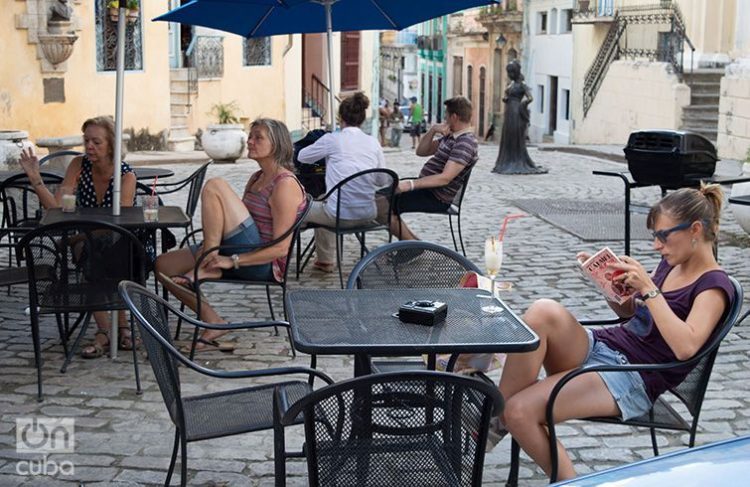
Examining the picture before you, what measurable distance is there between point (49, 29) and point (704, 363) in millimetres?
15082

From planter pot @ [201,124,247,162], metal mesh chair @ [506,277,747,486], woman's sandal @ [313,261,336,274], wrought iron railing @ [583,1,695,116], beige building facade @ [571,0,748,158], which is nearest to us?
metal mesh chair @ [506,277,747,486]

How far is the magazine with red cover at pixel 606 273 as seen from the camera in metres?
3.94

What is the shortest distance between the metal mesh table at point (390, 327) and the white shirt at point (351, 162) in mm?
3400

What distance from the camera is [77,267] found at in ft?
18.1

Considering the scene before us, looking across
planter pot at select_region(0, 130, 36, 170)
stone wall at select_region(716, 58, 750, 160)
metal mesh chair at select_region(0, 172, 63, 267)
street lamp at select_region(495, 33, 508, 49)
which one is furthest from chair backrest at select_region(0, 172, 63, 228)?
street lamp at select_region(495, 33, 508, 49)

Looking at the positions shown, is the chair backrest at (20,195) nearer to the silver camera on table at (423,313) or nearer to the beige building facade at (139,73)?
the silver camera on table at (423,313)

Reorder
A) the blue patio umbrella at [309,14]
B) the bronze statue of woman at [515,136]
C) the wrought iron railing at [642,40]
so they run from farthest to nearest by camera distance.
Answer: the wrought iron railing at [642,40]
the bronze statue of woman at [515,136]
the blue patio umbrella at [309,14]

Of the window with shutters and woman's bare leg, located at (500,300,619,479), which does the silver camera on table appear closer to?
woman's bare leg, located at (500,300,619,479)

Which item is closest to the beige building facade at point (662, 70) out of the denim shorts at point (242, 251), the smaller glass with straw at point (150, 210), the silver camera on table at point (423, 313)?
the denim shorts at point (242, 251)

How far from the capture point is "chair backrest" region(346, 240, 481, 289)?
4.81 meters

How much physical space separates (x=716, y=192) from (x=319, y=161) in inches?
190

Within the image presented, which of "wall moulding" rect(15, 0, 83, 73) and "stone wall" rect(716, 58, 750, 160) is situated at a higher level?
"wall moulding" rect(15, 0, 83, 73)

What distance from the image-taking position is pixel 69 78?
1823 centimetres

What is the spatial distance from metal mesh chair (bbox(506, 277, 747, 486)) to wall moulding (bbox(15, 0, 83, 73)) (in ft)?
47.8
